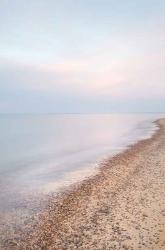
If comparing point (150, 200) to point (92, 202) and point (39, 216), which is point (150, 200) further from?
point (39, 216)

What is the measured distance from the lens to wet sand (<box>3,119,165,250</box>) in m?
14.4

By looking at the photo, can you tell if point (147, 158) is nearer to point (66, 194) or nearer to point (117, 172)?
point (117, 172)

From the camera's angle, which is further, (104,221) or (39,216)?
(39,216)

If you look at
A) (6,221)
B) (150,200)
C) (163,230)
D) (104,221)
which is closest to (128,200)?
(150,200)

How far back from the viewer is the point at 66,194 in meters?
24.1

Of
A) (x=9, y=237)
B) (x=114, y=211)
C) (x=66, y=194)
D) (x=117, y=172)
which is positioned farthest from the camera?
(x=117, y=172)

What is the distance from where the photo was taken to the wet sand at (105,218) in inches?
567

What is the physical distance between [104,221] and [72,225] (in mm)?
1809

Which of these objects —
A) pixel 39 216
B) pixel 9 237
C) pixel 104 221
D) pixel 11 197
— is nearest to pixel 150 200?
pixel 104 221

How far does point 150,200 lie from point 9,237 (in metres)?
9.28

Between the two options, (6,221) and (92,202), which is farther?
(92,202)

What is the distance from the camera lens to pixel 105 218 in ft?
56.9

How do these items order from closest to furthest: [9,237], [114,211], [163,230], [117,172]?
[163,230]
[9,237]
[114,211]
[117,172]

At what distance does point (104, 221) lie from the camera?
55.4 feet
